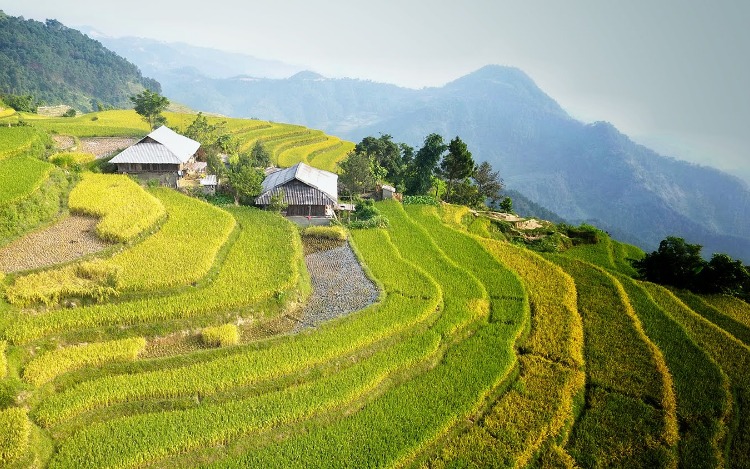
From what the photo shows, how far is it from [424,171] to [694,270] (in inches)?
825

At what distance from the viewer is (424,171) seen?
1494 inches

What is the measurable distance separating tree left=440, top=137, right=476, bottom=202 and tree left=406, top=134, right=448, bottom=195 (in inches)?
34.1

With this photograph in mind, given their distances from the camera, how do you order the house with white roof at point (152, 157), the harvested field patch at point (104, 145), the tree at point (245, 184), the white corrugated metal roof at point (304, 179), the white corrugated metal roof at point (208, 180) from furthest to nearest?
the harvested field patch at point (104, 145) → the white corrugated metal roof at point (208, 180) → the house with white roof at point (152, 157) → the white corrugated metal roof at point (304, 179) → the tree at point (245, 184)

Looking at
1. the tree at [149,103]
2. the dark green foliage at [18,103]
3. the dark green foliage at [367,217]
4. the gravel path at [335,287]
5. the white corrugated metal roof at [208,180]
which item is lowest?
the gravel path at [335,287]

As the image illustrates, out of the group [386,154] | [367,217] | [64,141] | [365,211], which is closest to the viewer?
[367,217]

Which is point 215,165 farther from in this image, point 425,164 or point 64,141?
point 425,164

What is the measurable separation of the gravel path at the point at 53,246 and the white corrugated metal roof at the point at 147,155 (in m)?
8.35

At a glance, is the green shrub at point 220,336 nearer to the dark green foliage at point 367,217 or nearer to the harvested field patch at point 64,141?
the dark green foliage at point 367,217

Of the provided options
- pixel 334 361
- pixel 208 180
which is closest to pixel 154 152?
pixel 208 180

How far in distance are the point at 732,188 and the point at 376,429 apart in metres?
209

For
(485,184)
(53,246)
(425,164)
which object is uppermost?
(425,164)

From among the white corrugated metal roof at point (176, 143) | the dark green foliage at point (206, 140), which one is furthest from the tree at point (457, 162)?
the white corrugated metal roof at point (176, 143)

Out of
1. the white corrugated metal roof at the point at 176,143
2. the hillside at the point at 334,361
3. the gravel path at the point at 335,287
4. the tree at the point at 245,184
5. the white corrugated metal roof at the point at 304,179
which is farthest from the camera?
the white corrugated metal roof at the point at 176,143

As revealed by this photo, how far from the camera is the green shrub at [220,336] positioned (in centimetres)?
1441
